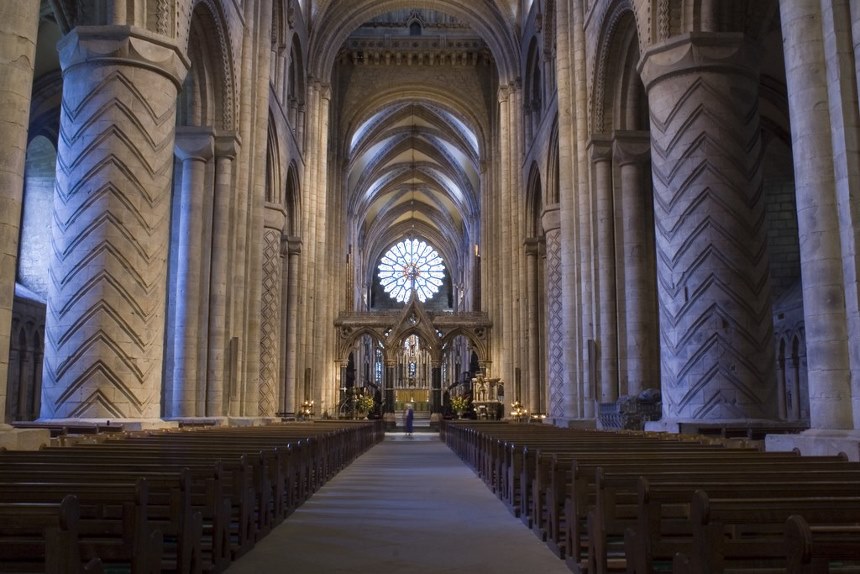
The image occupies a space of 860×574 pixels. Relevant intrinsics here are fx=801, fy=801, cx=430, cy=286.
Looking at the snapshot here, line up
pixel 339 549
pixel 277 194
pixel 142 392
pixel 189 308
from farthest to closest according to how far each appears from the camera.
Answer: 1. pixel 277 194
2. pixel 189 308
3. pixel 142 392
4. pixel 339 549

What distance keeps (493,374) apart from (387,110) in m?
15.1

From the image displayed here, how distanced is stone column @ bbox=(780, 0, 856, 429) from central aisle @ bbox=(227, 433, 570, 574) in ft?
10.1

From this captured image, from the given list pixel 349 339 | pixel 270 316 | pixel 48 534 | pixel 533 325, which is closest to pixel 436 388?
pixel 349 339

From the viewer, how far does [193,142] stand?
1678 centimetres

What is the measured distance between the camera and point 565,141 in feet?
60.9

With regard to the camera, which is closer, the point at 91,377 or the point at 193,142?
the point at 91,377

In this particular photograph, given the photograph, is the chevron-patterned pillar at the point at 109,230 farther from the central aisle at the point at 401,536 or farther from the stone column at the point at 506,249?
the stone column at the point at 506,249

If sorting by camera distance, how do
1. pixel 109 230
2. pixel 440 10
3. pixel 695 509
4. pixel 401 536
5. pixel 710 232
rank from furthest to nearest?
pixel 440 10 < pixel 710 232 < pixel 109 230 < pixel 401 536 < pixel 695 509

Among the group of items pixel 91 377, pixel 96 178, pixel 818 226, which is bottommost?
pixel 91 377

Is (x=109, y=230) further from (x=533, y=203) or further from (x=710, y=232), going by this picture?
(x=533, y=203)

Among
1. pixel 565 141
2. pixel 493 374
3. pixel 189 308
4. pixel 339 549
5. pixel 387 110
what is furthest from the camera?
pixel 387 110

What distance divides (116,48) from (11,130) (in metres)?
4.00

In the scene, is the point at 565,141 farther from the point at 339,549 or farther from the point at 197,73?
the point at 339,549

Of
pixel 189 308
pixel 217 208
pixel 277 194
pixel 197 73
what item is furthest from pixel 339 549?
pixel 277 194
